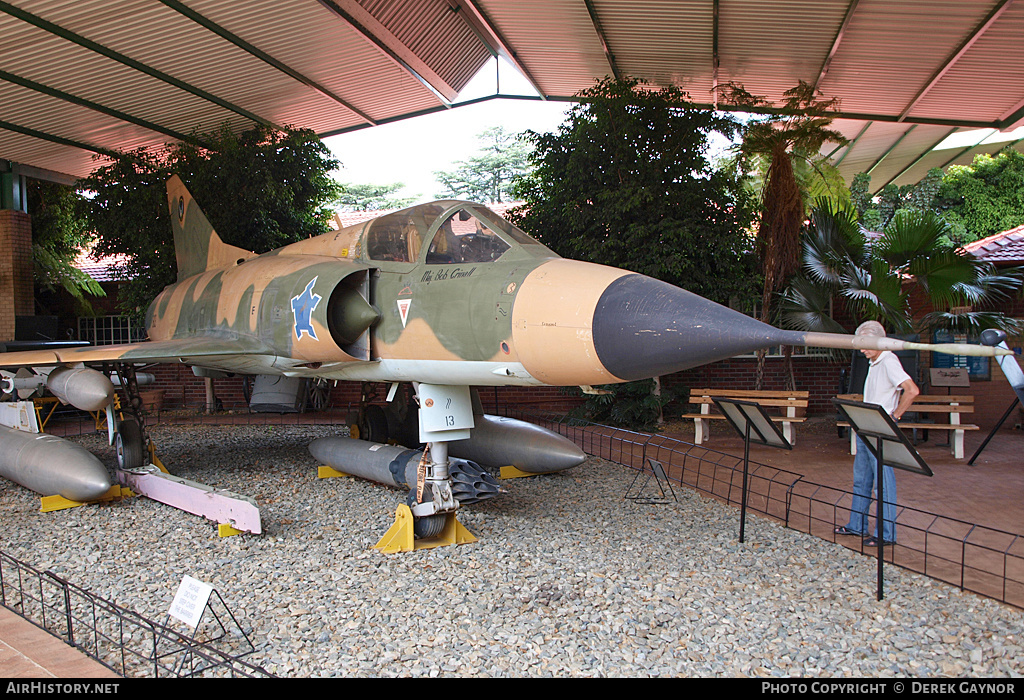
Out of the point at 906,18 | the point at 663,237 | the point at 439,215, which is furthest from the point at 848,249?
the point at 439,215

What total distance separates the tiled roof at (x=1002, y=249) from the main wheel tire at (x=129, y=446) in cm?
1408

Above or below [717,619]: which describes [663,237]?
above

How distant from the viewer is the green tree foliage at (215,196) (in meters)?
13.5

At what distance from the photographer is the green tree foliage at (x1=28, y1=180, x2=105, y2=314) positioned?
1653 centimetres

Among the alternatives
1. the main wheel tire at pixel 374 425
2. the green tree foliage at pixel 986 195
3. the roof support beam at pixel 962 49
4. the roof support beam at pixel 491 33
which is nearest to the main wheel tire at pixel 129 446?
the main wheel tire at pixel 374 425

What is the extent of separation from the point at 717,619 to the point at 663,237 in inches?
328

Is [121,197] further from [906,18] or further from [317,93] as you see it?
[906,18]

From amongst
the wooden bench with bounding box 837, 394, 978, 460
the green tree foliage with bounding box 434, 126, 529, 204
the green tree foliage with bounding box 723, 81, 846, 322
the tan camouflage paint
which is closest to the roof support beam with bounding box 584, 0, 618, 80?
the green tree foliage with bounding box 723, 81, 846, 322

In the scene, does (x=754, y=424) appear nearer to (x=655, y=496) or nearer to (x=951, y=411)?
(x=655, y=496)

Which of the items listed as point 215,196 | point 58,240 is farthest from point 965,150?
point 58,240

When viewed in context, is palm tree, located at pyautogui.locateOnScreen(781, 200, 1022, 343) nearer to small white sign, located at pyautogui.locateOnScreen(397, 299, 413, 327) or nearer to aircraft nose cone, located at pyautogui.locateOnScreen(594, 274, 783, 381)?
aircraft nose cone, located at pyautogui.locateOnScreen(594, 274, 783, 381)

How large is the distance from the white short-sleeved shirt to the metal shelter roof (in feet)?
26.3

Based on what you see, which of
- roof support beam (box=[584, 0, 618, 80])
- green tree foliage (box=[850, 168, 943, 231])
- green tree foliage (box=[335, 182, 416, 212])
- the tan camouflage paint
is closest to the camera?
the tan camouflage paint
